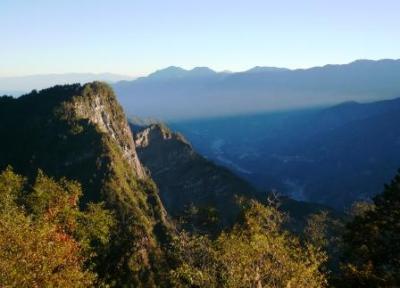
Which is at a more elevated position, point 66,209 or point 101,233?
point 66,209

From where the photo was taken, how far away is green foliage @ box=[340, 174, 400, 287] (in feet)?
237

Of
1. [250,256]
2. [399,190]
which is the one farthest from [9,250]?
[399,190]

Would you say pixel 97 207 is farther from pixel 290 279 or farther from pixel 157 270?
pixel 290 279

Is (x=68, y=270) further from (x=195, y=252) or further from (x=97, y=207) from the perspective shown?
(x=97, y=207)

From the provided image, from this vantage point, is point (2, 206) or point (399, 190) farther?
point (399, 190)

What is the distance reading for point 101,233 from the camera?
10344 cm

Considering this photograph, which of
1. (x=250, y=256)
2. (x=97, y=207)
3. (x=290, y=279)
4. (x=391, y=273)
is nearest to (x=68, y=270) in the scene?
(x=250, y=256)

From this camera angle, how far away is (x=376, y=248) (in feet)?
289

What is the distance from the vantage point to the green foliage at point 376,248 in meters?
72.2

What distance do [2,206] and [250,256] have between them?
49.3m

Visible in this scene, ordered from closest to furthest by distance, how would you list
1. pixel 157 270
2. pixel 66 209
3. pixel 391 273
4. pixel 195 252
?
pixel 391 273
pixel 195 252
pixel 66 209
pixel 157 270

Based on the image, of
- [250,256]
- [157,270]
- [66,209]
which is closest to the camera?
[250,256]

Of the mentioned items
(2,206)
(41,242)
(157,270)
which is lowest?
(157,270)

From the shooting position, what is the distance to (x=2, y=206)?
302ft
